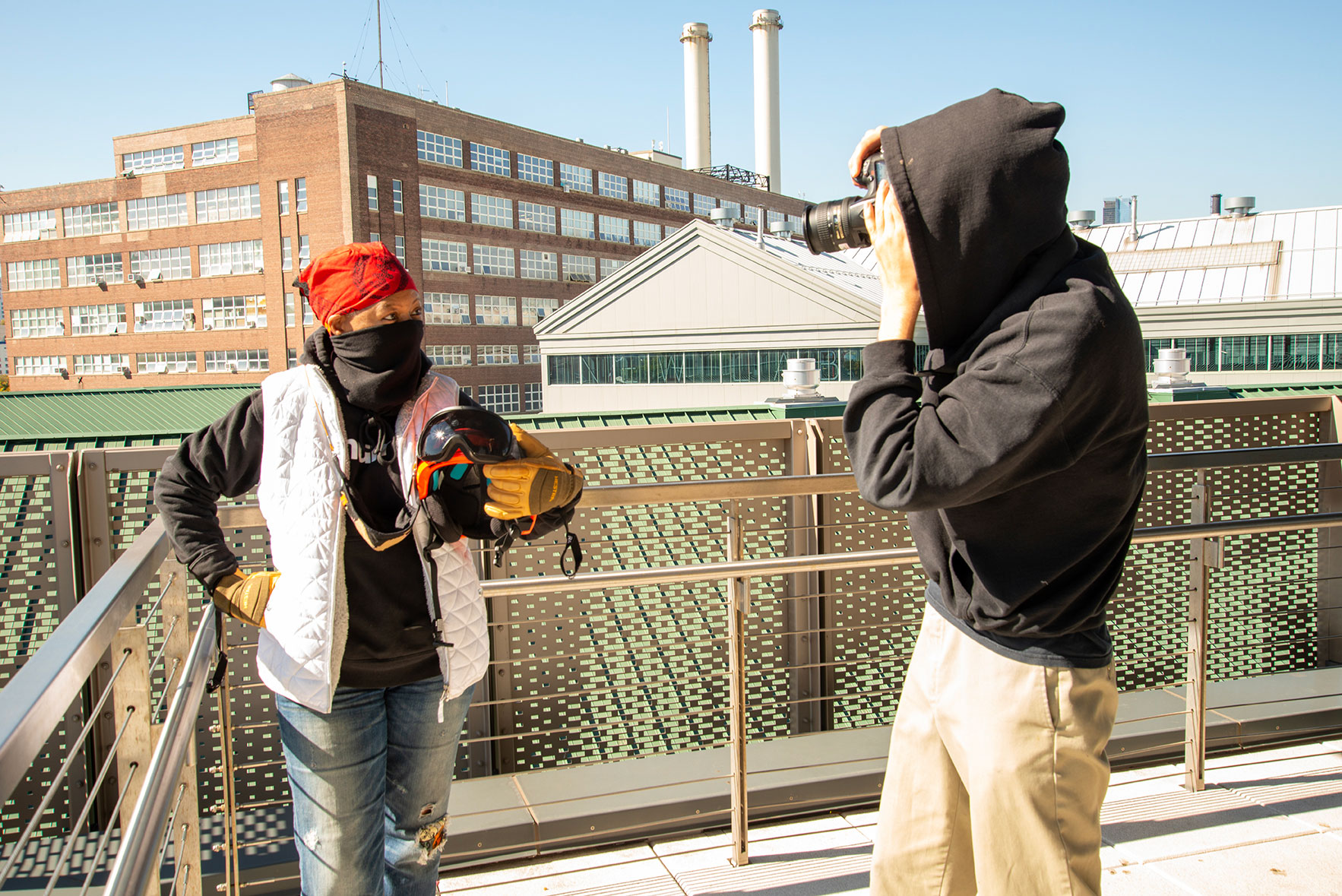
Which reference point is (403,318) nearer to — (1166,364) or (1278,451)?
(1278,451)

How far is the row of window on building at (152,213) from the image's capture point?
56250mm

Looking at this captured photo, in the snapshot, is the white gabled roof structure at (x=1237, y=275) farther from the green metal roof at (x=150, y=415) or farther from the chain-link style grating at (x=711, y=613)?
the chain-link style grating at (x=711, y=613)

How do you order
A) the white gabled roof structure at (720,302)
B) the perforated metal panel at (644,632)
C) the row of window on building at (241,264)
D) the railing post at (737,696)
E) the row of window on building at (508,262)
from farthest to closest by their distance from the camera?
the row of window on building at (508,262)
the row of window on building at (241,264)
the white gabled roof structure at (720,302)
the perforated metal panel at (644,632)
the railing post at (737,696)

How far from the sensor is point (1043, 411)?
4.32 feet

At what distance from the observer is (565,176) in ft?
218

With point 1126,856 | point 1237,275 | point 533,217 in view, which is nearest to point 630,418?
point 1126,856

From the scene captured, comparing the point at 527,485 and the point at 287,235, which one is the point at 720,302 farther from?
the point at 527,485

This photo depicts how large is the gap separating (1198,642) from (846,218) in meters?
2.26

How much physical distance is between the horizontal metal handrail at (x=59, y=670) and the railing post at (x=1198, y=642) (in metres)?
3.04

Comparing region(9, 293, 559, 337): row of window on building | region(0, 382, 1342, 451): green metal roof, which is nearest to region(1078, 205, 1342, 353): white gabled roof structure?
region(0, 382, 1342, 451): green metal roof

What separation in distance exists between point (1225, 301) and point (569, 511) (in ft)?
116

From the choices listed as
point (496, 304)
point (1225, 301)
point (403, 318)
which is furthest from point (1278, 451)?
point (496, 304)

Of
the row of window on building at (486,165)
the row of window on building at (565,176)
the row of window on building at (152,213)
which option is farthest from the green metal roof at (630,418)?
the row of window on building at (152,213)

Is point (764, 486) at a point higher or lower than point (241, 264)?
lower
